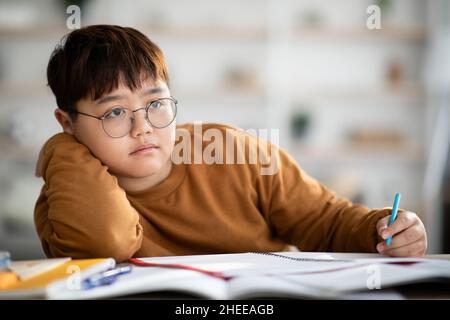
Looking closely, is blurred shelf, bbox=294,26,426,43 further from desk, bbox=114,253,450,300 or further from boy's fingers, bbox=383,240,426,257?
desk, bbox=114,253,450,300

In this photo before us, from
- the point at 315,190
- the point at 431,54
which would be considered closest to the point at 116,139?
the point at 315,190

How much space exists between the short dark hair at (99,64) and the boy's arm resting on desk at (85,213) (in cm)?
11

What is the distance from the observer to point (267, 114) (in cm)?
357

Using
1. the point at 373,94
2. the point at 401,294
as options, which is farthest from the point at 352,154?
the point at 401,294

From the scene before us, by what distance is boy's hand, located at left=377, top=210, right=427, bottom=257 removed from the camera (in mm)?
729

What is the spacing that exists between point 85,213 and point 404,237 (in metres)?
0.42

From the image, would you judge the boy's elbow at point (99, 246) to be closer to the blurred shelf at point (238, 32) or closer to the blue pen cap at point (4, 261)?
the blue pen cap at point (4, 261)

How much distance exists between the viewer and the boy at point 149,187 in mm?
780

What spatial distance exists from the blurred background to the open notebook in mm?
2907

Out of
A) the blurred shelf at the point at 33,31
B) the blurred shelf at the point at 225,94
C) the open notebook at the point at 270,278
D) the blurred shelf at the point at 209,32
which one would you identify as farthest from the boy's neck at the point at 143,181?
the blurred shelf at the point at 33,31

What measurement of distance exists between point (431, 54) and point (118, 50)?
307cm

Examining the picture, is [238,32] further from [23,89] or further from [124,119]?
[124,119]

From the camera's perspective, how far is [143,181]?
0.96 meters
